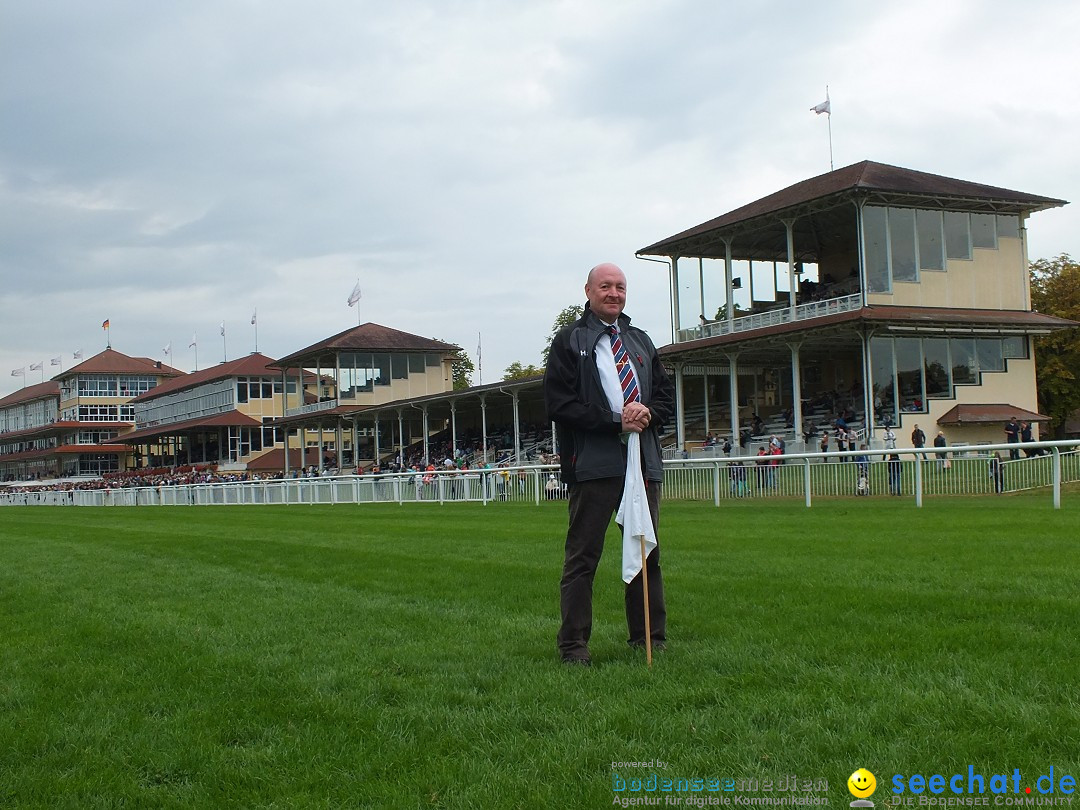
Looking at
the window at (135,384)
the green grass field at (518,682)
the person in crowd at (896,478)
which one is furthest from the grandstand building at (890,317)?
the window at (135,384)

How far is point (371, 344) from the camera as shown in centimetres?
6197

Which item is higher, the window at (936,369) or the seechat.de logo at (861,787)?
the window at (936,369)

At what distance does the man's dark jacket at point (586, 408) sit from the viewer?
5.34 metres

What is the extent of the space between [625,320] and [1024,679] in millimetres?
2648

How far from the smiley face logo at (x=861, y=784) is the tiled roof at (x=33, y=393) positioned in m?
117

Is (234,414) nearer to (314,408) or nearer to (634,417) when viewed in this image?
(314,408)

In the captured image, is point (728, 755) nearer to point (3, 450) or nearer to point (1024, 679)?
point (1024, 679)

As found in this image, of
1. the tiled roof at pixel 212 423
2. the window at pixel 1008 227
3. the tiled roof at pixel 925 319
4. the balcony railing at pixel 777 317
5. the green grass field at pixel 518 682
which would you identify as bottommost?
the green grass field at pixel 518 682

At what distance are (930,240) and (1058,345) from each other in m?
16.5

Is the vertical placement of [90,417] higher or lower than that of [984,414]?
higher

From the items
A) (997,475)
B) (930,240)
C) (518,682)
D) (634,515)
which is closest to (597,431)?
(634,515)

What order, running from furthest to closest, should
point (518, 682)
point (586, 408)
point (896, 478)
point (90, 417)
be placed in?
1. point (90, 417)
2. point (896, 478)
3. point (586, 408)
4. point (518, 682)

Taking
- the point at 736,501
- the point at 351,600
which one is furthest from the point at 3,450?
the point at 351,600

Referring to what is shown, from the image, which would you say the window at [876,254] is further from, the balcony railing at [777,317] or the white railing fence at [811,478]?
the white railing fence at [811,478]
